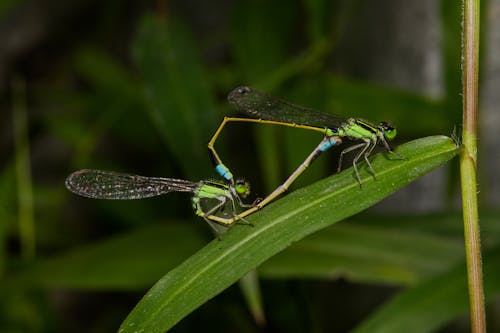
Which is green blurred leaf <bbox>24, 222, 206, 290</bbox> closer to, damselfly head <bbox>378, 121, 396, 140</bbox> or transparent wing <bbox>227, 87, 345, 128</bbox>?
transparent wing <bbox>227, 87, 345, 128</bbox>

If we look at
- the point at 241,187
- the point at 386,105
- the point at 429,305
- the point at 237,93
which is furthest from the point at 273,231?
the point at 386,105

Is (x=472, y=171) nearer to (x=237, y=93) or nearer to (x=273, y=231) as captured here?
(x=273, y=231)

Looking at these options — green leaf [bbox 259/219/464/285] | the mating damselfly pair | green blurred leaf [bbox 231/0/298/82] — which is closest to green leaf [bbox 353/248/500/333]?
green leaf [bbox 259/219/464/285]

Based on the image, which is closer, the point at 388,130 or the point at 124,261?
the point at 388,130

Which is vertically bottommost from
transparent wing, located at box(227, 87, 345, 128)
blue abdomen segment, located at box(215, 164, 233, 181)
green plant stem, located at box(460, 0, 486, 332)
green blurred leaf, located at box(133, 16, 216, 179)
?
green plant stem, located at box(460, 0, 486, 332)

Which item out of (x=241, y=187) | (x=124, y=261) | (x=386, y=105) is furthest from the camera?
(x=386, y=105)
